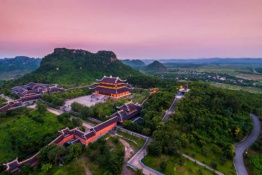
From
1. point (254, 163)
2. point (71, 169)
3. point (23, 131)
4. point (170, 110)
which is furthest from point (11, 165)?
point (254, 163)

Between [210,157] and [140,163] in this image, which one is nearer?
[140,163]

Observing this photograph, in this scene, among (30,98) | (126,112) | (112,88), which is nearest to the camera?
(126,112)

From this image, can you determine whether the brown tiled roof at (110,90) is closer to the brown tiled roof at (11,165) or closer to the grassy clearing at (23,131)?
the grassy clearing at (23,131)

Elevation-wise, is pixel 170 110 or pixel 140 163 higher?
pixel 170 110

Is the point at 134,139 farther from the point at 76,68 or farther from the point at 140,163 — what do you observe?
the point at 76,68

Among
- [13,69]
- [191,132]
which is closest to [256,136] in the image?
[191,132]

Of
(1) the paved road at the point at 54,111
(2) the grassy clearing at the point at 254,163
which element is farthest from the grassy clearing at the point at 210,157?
(1) the paved road at the point at 54,111
